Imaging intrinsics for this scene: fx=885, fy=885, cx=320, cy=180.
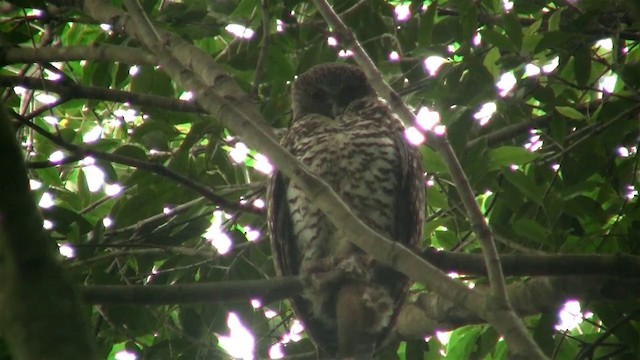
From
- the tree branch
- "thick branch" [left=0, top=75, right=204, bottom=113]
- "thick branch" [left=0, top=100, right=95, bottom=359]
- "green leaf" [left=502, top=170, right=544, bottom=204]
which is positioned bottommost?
"thick branch" [left=0, top=100, right=95, bottom=359]

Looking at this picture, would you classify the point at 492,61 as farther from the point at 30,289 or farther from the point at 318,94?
the point at 30,289

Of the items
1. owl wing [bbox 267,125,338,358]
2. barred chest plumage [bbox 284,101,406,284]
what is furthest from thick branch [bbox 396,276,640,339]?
barred chest plumage [bbox 284,101,406,284]

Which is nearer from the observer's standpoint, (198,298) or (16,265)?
(16,265)

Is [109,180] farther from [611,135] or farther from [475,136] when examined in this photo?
[611,135]

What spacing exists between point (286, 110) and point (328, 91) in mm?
1371

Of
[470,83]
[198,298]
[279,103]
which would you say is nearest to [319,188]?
[198,298]

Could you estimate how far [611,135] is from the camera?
346 centimetres

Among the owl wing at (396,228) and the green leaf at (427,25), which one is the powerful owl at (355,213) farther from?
the green leaf at (427,25)

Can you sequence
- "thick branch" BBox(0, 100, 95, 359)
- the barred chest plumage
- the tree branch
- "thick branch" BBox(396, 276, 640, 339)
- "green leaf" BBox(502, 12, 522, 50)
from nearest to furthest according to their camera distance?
"thick branch" BBox(0, 100, 95, 359) < the tree branch < "thick branch" BBox(396, 276, 640, 339) < "green leaf" BBox(502, 12, 522, 50) < the barred chest plumage

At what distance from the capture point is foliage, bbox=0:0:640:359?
11.3 ft

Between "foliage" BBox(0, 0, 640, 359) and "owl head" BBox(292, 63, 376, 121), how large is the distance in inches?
36.8

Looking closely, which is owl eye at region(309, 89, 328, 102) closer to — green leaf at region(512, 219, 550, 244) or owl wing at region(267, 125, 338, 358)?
owl wing at region(267, 125, 338, 358)

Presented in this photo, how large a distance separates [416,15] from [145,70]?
130 cm

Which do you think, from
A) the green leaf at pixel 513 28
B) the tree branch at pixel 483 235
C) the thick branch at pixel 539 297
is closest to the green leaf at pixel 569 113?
the green leaf at pixel 513 28
